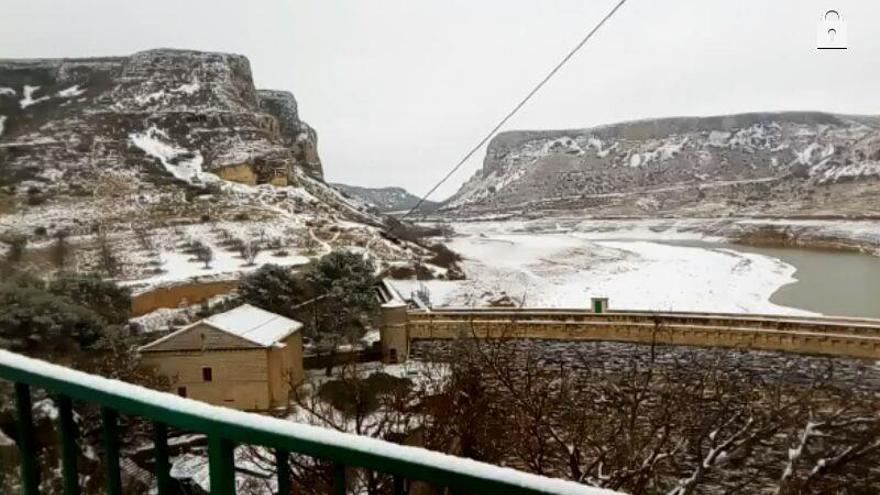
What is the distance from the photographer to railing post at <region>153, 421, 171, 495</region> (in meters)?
1.39

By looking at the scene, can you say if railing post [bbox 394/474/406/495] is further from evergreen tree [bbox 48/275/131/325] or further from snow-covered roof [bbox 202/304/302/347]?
evergreen tree [bbox 48/275/131/325]

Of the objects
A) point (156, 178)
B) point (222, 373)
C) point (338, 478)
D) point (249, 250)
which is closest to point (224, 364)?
point (222, 373)

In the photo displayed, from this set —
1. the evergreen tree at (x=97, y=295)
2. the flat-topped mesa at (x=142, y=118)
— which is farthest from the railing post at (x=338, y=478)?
the flat-topped mesa at (x=142, y=118)

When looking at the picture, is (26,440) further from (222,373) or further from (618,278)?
(618,278)

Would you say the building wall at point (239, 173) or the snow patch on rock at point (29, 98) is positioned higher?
the snow patch on rock at point (29, 98)

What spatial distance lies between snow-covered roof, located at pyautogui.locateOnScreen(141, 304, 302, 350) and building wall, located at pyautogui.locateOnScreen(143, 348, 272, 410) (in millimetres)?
342

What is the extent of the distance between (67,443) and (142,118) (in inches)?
2068

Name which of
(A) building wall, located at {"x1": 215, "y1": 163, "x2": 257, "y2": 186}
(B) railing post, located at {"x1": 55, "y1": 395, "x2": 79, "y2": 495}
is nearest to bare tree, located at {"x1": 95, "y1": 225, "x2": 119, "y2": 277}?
(A) building wall, located at {"x1": 215, "y1": 163, "x2": 257, "y2": 186}

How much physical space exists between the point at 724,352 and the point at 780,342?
1.52 metres

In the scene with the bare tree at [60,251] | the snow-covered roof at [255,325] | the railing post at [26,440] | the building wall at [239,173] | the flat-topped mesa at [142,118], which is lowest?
the snow-covered roof at [255,325]

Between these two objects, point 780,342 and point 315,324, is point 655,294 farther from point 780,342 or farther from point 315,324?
point 315,324

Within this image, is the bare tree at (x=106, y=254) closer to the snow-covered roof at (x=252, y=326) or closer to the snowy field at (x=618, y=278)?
the snowy field at (x=618, y=278)

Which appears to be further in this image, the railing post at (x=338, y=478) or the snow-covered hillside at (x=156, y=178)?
the snow-covered hillside at (x=156, y=178)

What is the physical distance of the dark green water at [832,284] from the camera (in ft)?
82.9
